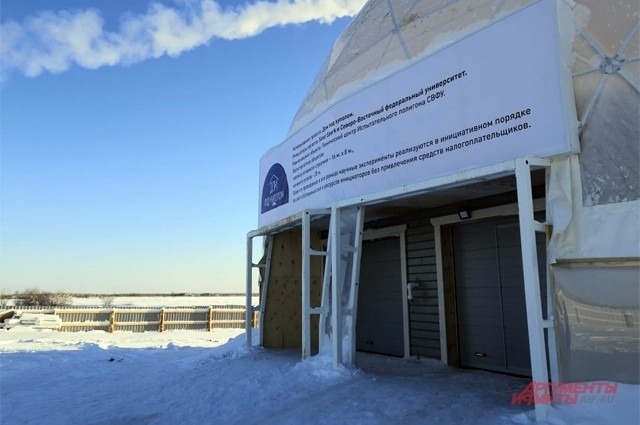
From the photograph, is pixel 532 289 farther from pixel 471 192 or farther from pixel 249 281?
pixel 249 281

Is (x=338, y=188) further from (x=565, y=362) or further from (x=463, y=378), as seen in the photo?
(x=565, y=362)

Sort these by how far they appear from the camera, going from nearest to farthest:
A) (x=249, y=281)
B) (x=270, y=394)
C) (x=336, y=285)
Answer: (x=270, y=394) → (x=336, y=285) → (x=249, y=281)

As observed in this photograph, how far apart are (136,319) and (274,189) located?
47.6 ft

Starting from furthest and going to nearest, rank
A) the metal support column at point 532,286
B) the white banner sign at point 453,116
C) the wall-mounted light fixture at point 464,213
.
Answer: the wall-mounted light fixture at point 464,213, the white banner sign at point 453,116, the metal support column at point 532,286

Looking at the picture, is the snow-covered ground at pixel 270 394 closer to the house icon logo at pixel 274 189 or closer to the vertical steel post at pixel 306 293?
the vertical steel post at pixel 306 293

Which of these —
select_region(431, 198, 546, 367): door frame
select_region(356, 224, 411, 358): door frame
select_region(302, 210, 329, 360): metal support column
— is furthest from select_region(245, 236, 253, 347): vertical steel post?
select_region(431, 198, 546, 367): door frame

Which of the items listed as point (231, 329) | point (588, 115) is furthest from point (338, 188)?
point (231, 329)

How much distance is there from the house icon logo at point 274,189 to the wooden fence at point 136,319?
36.4 feet

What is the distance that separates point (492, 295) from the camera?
7668mm

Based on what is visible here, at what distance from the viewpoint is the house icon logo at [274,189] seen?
1016cm

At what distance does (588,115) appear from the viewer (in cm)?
464

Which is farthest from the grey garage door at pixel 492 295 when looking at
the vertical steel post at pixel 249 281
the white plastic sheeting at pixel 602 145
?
the vertical steel post at pixel 249 281

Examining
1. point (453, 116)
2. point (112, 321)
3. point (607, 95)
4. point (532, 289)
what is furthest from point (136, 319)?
point (607, 95)

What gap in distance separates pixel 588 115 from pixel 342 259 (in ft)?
13.8
